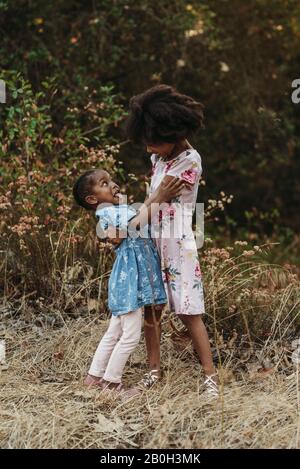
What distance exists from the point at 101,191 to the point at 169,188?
357 millimetres

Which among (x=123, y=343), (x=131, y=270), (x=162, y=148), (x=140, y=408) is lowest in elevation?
(x=140, y=408)

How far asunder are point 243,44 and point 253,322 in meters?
4.84

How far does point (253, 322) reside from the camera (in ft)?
14.4

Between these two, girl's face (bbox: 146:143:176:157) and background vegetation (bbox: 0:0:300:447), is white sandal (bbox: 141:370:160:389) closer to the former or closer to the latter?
background vegetation (bbox: 0:0:300:447)

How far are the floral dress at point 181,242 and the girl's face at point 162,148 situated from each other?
0.05 m

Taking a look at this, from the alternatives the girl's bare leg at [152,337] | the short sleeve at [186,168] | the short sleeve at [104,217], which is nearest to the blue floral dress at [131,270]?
the short sleeve at [104,217]

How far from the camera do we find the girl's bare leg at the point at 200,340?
377 cm

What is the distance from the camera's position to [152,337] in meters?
3.96

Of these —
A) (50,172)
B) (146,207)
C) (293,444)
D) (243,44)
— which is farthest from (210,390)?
(243,44)

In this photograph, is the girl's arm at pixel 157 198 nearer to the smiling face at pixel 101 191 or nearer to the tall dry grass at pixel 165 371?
the smiling face at pixel 101 191

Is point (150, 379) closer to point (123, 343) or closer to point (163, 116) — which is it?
point (123, 343)

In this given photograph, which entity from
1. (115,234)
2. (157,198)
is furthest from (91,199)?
(157,198)

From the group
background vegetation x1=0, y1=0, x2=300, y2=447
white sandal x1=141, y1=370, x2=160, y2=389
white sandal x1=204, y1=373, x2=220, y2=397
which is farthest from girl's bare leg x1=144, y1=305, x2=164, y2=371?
→ white sandal x1=204, y1=373, x2=220, y2=397
